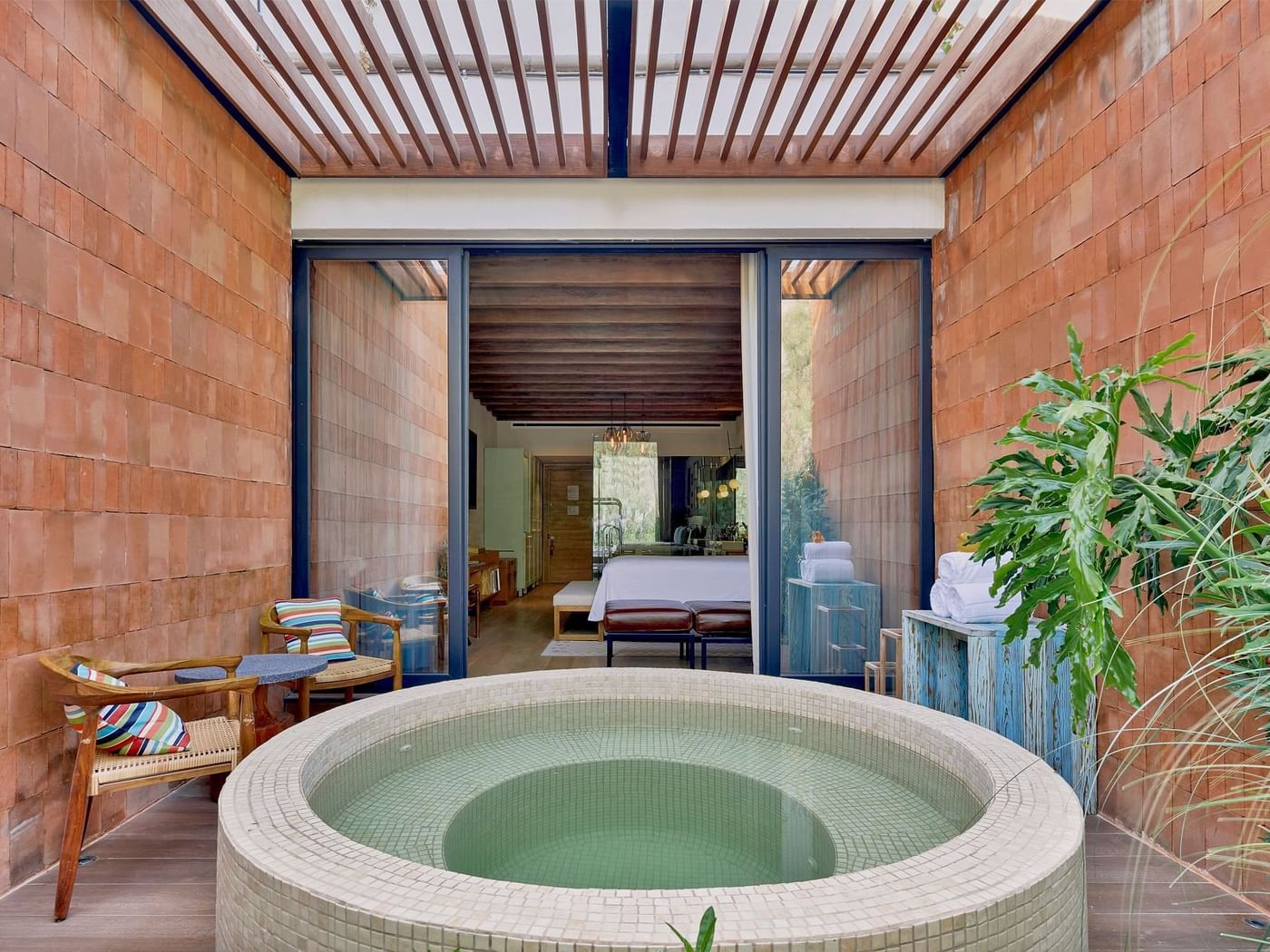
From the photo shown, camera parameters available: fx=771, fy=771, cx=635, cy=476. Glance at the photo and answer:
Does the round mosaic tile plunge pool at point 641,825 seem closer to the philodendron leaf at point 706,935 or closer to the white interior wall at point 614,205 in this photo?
the philodendron leaf at point 706,935

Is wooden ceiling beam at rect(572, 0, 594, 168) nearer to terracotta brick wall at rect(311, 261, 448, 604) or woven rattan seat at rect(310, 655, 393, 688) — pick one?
terracotta brick wall at rect(311, 261, 448, 604)

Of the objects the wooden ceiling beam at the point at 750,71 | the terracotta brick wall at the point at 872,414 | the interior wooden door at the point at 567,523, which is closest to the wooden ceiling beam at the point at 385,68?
the wooden ceiling beam at the point at 750,71

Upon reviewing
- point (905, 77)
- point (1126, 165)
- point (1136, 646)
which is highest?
point (905, 77)

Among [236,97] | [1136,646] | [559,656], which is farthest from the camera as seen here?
[559,656]

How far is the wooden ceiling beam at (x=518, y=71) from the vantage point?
282cm

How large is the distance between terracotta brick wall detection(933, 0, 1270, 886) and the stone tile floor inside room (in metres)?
0.17

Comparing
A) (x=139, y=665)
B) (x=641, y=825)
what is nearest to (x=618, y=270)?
(x=139, y=665)

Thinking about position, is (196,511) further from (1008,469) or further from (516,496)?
(516,496)

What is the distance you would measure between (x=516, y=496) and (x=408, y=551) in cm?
660

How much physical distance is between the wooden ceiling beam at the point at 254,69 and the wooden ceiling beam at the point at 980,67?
296 centimetres

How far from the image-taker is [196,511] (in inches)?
128

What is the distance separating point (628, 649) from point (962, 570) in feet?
11.6

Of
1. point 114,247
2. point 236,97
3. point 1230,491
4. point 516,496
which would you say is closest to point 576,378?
point 516,496

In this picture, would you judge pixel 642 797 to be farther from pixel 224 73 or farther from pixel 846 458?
pixel 224 73
